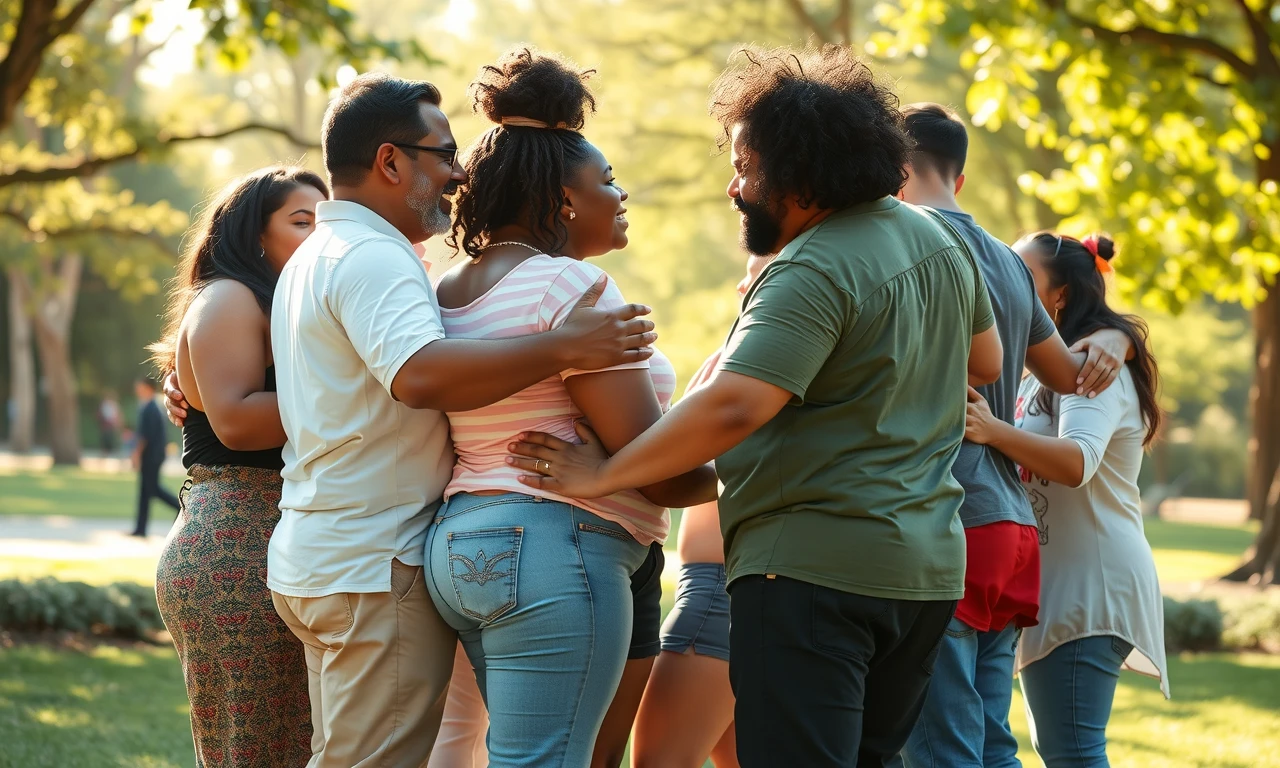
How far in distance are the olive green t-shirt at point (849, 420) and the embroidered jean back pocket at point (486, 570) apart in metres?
0.48

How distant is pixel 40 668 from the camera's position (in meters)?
7.91

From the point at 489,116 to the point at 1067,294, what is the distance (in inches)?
79.5

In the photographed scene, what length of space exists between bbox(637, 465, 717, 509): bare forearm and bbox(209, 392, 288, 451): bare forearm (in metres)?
1.04

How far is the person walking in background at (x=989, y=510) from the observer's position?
3.24 m

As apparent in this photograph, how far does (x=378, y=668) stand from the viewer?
280 cm

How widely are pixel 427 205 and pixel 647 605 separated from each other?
1.12 metres

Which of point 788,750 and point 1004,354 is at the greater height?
point 1004,354

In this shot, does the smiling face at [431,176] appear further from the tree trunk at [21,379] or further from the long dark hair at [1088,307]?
the tree trunk at [21,379]

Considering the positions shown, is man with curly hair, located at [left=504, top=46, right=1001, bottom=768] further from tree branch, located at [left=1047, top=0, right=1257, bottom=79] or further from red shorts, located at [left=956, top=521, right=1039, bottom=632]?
tree branch, located at [left=1047, top=0, right=1257, bottom=79]

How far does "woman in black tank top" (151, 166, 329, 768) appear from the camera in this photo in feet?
10.7

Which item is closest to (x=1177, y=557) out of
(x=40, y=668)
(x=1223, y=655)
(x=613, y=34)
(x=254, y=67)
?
(x=1223, y=655)

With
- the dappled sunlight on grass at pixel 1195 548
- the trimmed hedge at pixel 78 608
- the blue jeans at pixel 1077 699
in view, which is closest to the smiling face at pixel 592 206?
the blue jeans at pixel 1077 699

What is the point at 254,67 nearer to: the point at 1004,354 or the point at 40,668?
the point at 40,668

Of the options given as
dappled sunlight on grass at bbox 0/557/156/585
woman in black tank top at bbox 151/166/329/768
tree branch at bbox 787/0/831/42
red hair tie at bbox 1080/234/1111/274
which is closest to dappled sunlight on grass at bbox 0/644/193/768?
woman in black tank top at bbox 151/166/329/768
